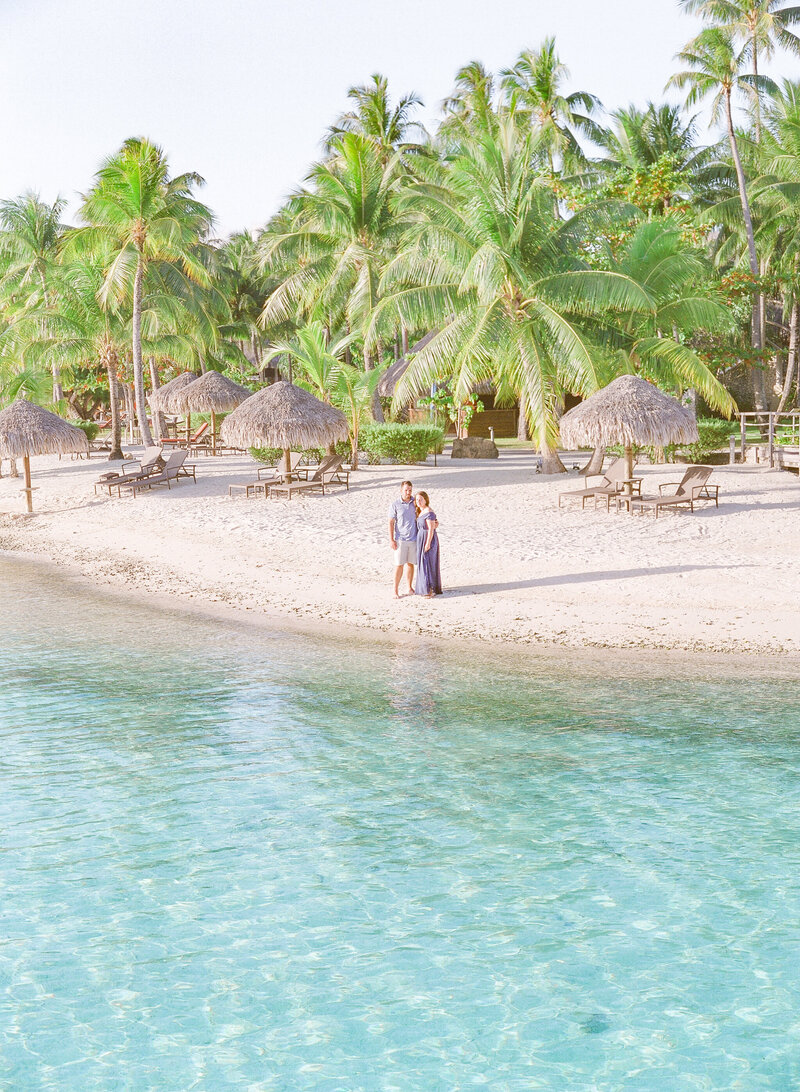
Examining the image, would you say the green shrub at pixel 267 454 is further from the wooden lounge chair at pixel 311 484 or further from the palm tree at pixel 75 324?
the palm tree at pixel 75 324

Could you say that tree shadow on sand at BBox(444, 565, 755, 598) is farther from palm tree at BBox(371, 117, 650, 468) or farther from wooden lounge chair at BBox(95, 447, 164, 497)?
wooden lounge chair at BBox(95, 447, 164, 497)

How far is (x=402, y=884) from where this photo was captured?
6.12 meters

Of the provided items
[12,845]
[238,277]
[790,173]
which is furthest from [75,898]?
[238,277]

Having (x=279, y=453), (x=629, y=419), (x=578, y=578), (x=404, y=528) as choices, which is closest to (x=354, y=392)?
(x=279, y=453)

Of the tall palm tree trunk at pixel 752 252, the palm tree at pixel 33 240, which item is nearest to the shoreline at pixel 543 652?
the tall palm tree trunk at pixel 752 252

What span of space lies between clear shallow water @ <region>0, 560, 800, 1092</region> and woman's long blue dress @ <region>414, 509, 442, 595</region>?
2.45 metres

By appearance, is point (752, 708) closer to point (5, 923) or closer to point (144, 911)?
point (144, 911)

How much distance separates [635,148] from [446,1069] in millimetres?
33976

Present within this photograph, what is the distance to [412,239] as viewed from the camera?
867 inches

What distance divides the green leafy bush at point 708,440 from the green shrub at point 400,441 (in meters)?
5.82

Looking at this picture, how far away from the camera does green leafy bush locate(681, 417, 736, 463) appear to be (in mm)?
23359

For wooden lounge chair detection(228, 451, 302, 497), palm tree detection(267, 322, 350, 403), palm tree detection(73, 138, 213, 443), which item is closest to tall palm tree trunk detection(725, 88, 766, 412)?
palm tree detection(267, 322, 350, 403)

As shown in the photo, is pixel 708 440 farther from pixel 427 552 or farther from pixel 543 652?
pixel 543 652

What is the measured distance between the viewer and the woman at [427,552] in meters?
11.7
